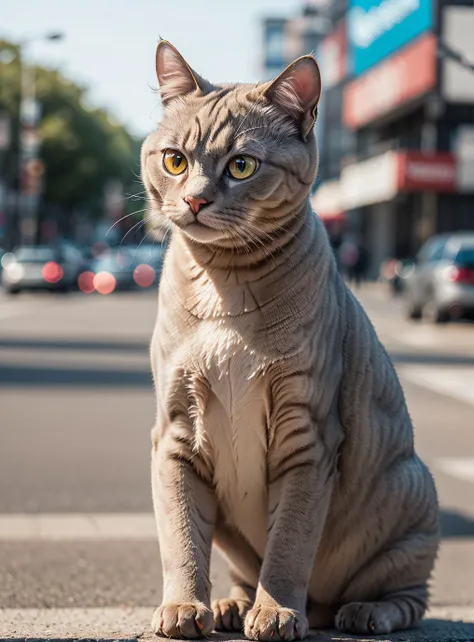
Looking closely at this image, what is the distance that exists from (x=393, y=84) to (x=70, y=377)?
42.3 metres

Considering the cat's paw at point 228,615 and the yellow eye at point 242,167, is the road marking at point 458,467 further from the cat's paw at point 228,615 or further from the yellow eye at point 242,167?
the yellow eye at point 242,167

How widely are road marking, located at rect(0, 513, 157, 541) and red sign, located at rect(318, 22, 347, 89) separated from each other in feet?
220

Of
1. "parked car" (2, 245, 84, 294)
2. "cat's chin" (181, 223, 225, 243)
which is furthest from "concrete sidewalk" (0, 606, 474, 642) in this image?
"parked car" (2, 245, 84, 294)

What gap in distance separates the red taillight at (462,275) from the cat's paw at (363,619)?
71.3 ft

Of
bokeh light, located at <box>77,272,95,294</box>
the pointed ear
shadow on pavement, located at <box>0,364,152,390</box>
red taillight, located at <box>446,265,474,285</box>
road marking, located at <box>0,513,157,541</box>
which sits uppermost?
the pointed ear

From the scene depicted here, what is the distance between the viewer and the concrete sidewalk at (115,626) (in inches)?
147

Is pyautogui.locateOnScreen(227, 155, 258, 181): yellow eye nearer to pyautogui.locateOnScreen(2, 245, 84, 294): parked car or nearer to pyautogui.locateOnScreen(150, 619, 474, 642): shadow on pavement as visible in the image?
pyautogui.locateOnScreen(150, 619, 474, 642): shadow on pavement

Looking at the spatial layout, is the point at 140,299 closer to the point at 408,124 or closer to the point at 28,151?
the point at 408,124

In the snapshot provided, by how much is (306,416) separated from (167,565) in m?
0.60

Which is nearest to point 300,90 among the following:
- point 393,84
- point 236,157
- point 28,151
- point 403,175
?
point 236,157

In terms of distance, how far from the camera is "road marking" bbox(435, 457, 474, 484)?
9.26 m

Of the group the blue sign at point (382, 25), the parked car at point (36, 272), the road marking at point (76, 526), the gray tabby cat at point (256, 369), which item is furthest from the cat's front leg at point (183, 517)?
the blue sign at point (382, 25)

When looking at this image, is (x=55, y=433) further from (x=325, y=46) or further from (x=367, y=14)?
(x=325, y=46)

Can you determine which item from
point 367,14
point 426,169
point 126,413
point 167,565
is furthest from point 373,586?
point 367,14
